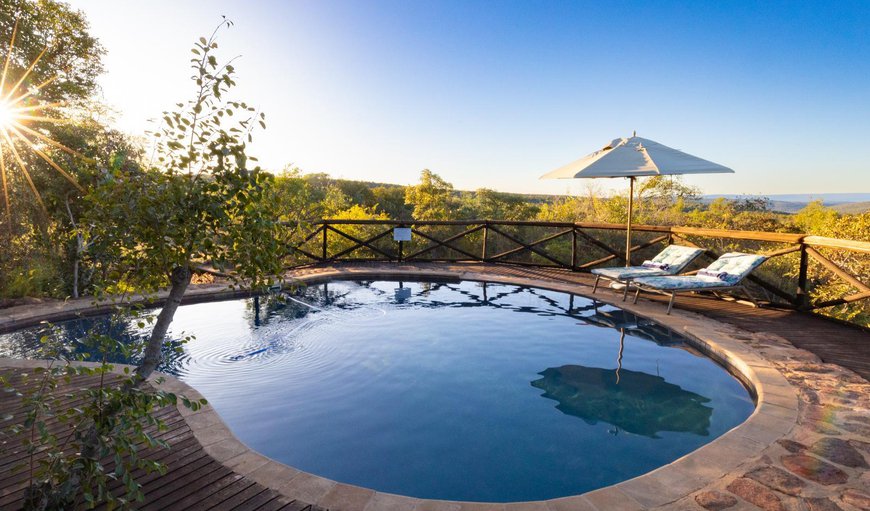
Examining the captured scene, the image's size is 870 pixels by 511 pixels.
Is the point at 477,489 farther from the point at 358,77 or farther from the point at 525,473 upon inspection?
the point at 358,77

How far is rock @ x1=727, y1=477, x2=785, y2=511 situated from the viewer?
223 cm

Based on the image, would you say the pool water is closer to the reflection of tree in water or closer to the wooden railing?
the reflection of tree in water

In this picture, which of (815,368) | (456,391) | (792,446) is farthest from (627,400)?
(815,368)

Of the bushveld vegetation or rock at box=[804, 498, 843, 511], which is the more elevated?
the bushveld vegetation

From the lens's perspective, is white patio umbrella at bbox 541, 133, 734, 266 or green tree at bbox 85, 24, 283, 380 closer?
green tree at bbox 85, 24, 283, 380

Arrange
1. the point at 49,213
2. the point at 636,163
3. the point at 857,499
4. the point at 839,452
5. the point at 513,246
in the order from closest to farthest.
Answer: the point at 857,499
the point at 839,452
the point at 636,163
the point at 49,213
the point at 513,246

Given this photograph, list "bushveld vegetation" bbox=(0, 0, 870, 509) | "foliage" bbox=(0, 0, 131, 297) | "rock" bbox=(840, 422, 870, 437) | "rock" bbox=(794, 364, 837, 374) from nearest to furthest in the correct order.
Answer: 1. "bushveld vegetation" bbox=(0, 0, 870, 509)
2. "rock" bbox=(840, 422, 870, 437)
3. "rock" bbox=(794, 364, 837, 374)
4. "foliage" bbox=(0, 0, 131, 297)

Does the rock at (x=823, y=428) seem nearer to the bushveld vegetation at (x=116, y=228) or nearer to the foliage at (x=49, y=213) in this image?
the bushveld vegetation at (x=116, y=228)

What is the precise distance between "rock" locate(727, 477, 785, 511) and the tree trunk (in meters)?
3.17

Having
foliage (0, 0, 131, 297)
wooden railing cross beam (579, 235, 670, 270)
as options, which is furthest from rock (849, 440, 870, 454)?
foliage (0, 0, 131, 297)

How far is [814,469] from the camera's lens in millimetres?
2543

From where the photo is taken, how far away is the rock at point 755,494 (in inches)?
87.7

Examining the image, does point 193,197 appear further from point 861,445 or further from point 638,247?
point 638,247

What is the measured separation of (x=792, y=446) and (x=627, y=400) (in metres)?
1.31
